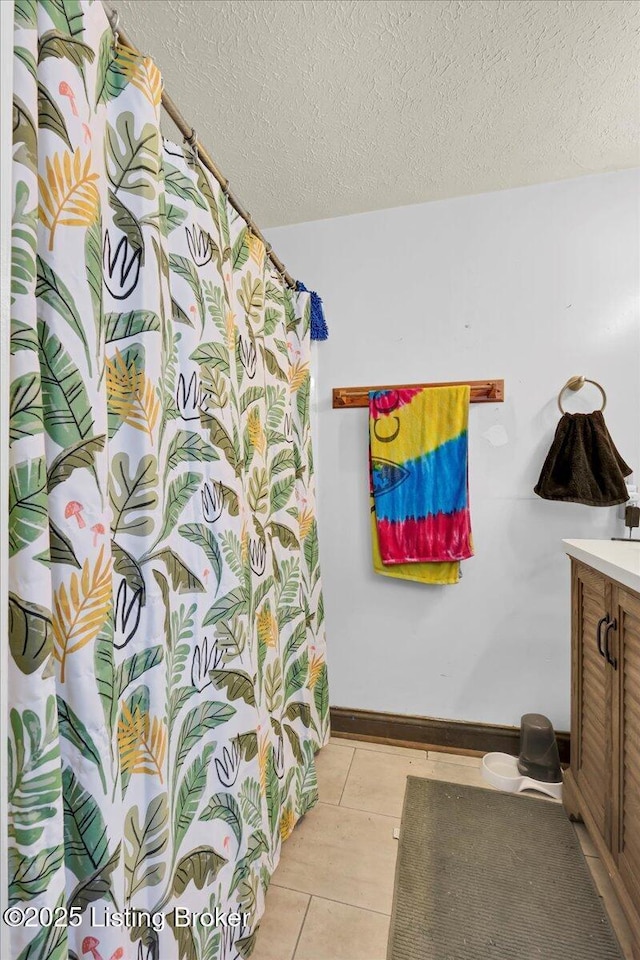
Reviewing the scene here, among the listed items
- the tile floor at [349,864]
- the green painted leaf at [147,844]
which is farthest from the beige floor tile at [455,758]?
the green painted leaf at [147,844]

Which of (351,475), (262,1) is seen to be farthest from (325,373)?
(262,1)

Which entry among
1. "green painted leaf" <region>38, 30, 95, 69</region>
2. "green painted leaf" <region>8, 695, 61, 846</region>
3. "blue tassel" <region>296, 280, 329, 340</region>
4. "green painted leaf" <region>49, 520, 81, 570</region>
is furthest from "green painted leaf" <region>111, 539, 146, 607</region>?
"blue tassel" <region>296, 280, 329, 340</region>

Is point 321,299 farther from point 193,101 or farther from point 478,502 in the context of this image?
Answer: point 478,502

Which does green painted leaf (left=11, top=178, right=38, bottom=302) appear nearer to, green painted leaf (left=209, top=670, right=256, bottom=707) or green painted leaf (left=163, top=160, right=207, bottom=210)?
green painted leaf (left=163, top=160, right=207, bottom=210)

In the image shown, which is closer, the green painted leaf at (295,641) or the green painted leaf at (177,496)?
the green painted leaf at (177,496)

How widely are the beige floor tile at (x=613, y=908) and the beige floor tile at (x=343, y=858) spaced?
546mm

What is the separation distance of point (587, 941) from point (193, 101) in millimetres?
2491

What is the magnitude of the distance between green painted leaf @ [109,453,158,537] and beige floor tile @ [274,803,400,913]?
1.18 m

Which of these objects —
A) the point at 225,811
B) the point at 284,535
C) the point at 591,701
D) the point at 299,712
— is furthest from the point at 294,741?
the point at 591,701

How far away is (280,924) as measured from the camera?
1.15m

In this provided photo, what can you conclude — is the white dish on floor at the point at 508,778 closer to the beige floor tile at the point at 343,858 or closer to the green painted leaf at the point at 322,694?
the beige floor tile at the point at 343,858

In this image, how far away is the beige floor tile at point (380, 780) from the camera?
1.57 meters

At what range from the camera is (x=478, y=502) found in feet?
6.13

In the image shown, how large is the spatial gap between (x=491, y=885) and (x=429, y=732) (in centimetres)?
63
